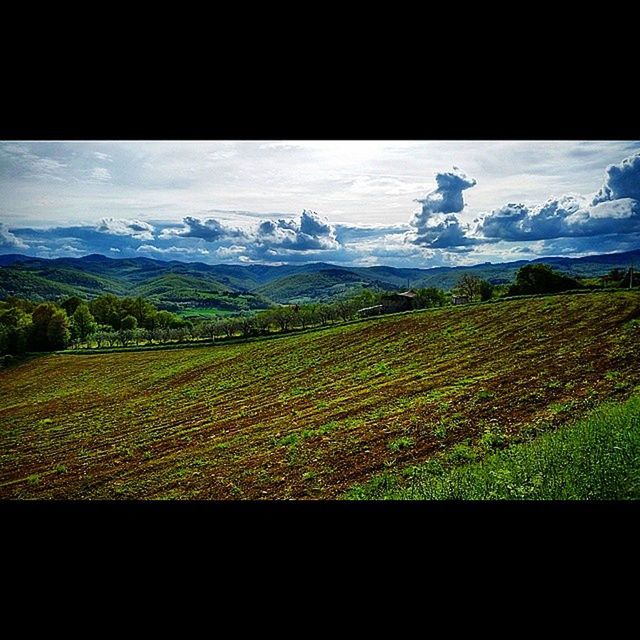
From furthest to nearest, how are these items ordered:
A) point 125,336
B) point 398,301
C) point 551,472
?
point 398,301, point 125,336, point 551,472

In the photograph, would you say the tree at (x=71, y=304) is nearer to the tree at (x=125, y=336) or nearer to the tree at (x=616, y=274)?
the tree at (x=125, y=336)

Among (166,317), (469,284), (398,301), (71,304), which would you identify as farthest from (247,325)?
(469,284)

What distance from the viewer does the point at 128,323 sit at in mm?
4422

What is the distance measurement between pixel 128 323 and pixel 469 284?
9.97 feet

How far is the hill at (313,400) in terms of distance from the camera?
3625 mm

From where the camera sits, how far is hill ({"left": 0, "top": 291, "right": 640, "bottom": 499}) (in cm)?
362

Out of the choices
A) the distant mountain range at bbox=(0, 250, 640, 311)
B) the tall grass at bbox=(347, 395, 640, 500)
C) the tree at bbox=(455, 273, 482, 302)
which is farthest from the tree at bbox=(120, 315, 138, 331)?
the tree at bbox=(455, 273, 482, 302)

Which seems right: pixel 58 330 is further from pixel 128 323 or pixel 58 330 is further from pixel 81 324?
pixel 128 323

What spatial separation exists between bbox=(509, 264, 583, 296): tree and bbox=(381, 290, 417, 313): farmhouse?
86 centimetres

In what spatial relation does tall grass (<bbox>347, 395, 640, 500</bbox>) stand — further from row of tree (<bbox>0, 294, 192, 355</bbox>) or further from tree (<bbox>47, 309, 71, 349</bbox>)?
tree (<bbox>47, 309, 71, 349</bbox>)

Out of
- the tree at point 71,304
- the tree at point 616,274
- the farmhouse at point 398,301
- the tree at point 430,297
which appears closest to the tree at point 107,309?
the tree at point 71,304
